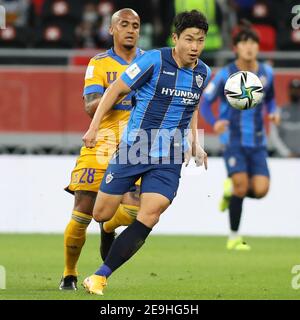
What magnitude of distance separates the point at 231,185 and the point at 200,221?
120 cm

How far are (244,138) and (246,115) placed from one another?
28 centimetres

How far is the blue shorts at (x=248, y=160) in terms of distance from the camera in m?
13.6

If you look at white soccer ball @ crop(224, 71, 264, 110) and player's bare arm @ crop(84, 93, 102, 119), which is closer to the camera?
player's bare arm @ crop(84, 93, 102, 119)

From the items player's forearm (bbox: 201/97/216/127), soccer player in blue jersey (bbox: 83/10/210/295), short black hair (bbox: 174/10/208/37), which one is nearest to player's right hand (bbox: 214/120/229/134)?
player's forearm (bbox: 201/97/216/127)

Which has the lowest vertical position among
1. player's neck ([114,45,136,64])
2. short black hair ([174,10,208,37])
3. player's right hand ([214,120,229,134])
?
player's right hand ([214,120,229,134])

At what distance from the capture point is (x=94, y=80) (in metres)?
9.42

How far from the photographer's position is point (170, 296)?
8.67m

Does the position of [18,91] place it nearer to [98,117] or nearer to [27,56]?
[27,56]

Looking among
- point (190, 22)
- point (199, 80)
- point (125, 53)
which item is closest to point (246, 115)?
point (125, 53)

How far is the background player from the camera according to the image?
30.4 feet
